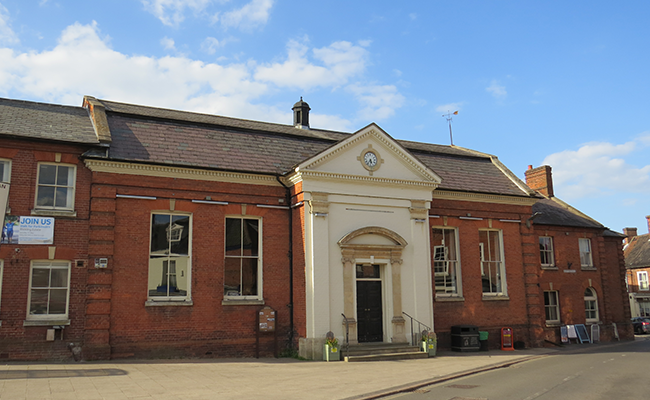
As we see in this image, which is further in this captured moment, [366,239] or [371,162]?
[371,162]

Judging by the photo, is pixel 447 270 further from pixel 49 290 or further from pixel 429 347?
pixel 49 290

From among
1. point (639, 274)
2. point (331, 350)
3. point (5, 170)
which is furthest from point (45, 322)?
point (639, 274)

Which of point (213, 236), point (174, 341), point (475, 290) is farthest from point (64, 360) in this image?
point (475, 290)

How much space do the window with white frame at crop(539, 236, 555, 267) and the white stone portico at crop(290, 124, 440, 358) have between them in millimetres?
10217

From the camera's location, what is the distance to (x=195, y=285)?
17516mm

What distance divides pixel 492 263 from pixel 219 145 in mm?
12740

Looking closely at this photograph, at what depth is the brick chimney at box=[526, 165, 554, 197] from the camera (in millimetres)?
33156

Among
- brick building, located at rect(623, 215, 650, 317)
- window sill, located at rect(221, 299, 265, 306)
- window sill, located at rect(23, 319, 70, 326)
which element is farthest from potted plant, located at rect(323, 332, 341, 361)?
brick building, located at rect(623, 215, 650, 317)

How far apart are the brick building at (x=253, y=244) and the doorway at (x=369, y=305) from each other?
0.05 metres

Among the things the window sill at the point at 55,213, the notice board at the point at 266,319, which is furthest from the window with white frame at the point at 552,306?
the window sill at the point at 55,213

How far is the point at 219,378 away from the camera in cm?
1311

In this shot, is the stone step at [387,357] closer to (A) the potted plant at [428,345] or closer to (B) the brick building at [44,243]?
(A) the potted plant at [428,345]

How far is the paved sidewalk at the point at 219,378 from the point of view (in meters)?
10.9

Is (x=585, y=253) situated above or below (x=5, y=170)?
below
